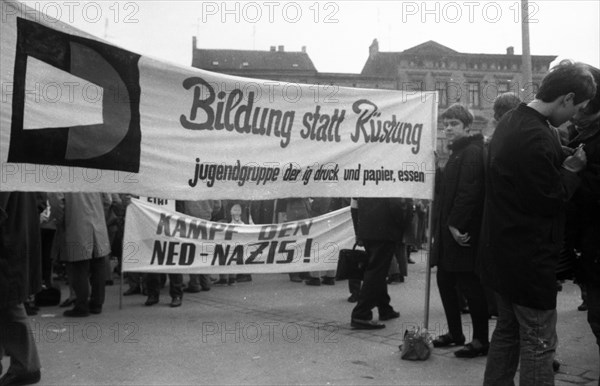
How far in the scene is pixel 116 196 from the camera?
8758mm

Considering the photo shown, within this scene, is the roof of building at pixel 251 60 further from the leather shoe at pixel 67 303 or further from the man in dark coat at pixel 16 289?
the man in dark coat at pixel 16 289

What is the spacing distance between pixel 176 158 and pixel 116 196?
17.4ft

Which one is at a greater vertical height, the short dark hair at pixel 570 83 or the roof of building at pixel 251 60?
the roof of building at pixel 251 60

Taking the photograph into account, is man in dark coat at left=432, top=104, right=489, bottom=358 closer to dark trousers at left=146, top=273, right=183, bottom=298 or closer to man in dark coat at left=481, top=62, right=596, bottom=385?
man in dark coat at left=481, top=62, right=596, bottom=385

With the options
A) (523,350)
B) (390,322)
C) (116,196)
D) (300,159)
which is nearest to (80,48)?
(300,159)

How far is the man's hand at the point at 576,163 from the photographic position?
9.94 feet

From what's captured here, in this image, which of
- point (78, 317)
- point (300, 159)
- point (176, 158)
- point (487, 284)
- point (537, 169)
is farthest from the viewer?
point (78, 317)

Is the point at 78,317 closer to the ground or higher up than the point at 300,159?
closer to the ground

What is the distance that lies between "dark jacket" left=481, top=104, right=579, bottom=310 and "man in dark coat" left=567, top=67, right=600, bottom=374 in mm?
303

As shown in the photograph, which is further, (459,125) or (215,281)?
(215,281)

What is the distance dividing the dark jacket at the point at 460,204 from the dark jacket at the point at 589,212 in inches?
50.6

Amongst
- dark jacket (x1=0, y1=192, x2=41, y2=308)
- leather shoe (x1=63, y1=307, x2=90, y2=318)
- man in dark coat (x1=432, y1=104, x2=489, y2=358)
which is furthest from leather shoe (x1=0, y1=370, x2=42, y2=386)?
man in dark coat (x1=432, y1=104, x2=489, y2=358)

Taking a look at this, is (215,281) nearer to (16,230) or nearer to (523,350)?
(16,230)

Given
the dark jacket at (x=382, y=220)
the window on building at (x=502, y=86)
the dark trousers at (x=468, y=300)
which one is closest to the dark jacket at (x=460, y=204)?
the dark trousers at (x=468, y=300)
